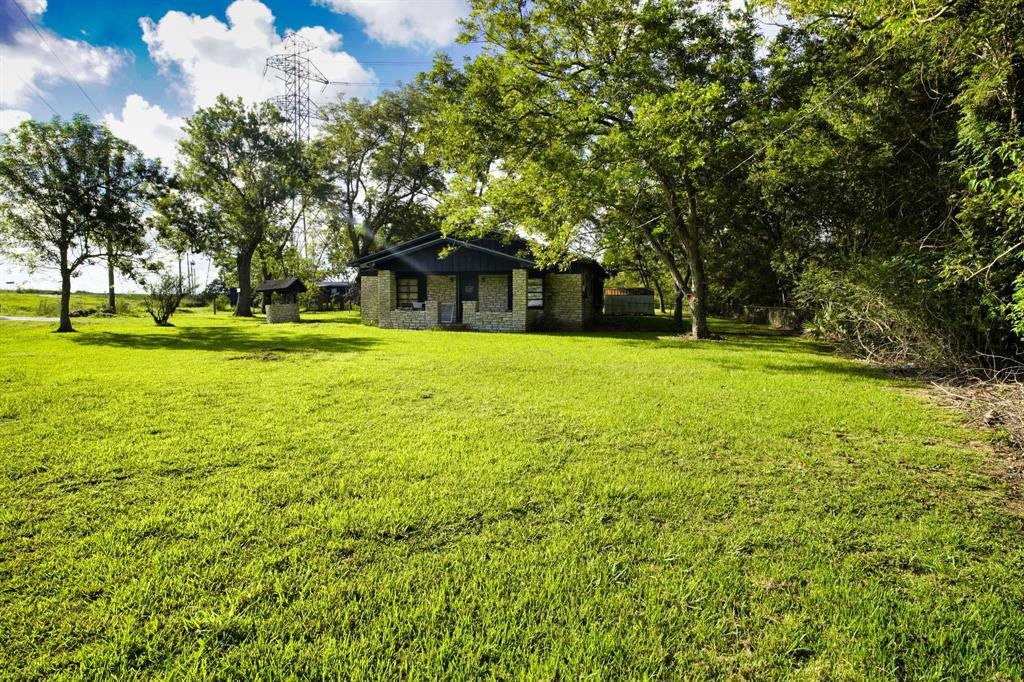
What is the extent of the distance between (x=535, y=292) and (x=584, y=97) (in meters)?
8.54

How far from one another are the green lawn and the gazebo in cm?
1954

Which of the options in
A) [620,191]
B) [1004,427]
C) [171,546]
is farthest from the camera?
[620,191]

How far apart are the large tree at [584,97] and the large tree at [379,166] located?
694 inches

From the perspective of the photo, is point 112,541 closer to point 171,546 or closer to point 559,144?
point 171,546

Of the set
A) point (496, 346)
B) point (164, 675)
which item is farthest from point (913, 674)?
point (496, 346)

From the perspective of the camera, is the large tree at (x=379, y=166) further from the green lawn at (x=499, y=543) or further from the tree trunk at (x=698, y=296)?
the green lawn at (x=499, y=543)

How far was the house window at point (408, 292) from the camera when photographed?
68.8ft

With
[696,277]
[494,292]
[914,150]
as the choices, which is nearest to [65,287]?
[494,292]

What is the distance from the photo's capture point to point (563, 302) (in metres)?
20.2

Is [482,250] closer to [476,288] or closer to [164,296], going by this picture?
[476,288]

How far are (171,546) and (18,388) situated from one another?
6506 millimetres

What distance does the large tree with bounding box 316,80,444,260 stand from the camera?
1188 inches

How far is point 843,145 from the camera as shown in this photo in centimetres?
1097

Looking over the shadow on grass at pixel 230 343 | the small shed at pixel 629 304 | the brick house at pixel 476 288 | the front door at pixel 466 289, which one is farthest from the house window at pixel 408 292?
the small shed at pixel 629 304
